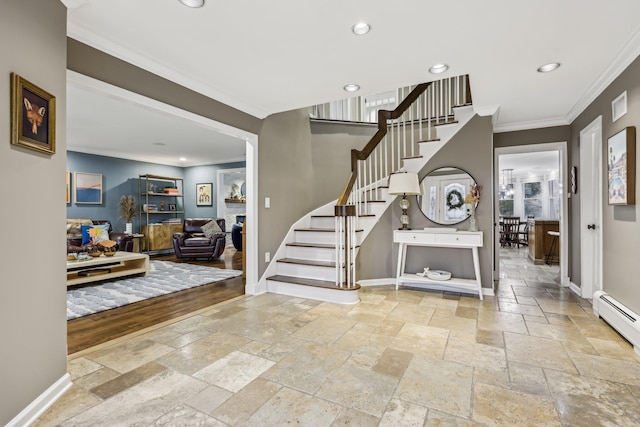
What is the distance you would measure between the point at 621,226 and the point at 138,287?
5.37 meters

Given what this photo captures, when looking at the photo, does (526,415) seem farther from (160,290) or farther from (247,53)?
(160,290)

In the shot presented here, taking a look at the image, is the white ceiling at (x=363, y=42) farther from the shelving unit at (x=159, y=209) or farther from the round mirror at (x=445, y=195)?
the shelving unit at (x=159, y=209)

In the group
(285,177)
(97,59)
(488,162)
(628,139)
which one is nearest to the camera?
(97,59)

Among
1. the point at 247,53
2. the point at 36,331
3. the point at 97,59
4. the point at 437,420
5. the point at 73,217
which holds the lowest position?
the point at 437,420

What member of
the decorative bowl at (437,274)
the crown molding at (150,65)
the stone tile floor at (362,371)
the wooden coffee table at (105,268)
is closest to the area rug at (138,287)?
the wooden coffee table at (105,268)

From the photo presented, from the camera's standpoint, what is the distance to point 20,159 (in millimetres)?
1485

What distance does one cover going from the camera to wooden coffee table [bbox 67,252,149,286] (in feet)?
13.5

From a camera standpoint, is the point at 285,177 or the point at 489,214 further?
the point at 285,177

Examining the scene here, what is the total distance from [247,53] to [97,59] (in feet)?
3.58

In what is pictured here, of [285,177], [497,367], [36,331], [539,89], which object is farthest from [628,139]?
[36,331]

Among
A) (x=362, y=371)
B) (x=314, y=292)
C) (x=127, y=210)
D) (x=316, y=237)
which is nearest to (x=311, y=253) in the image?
(x=316, y=237)

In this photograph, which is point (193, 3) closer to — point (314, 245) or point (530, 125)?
point (314, 245)

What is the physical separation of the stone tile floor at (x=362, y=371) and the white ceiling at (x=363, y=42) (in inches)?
90.1

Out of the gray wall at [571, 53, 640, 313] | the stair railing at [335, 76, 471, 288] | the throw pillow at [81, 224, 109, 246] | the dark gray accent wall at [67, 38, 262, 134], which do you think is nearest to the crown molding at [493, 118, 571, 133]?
the stair railing at [335, 76, 471, 288]
